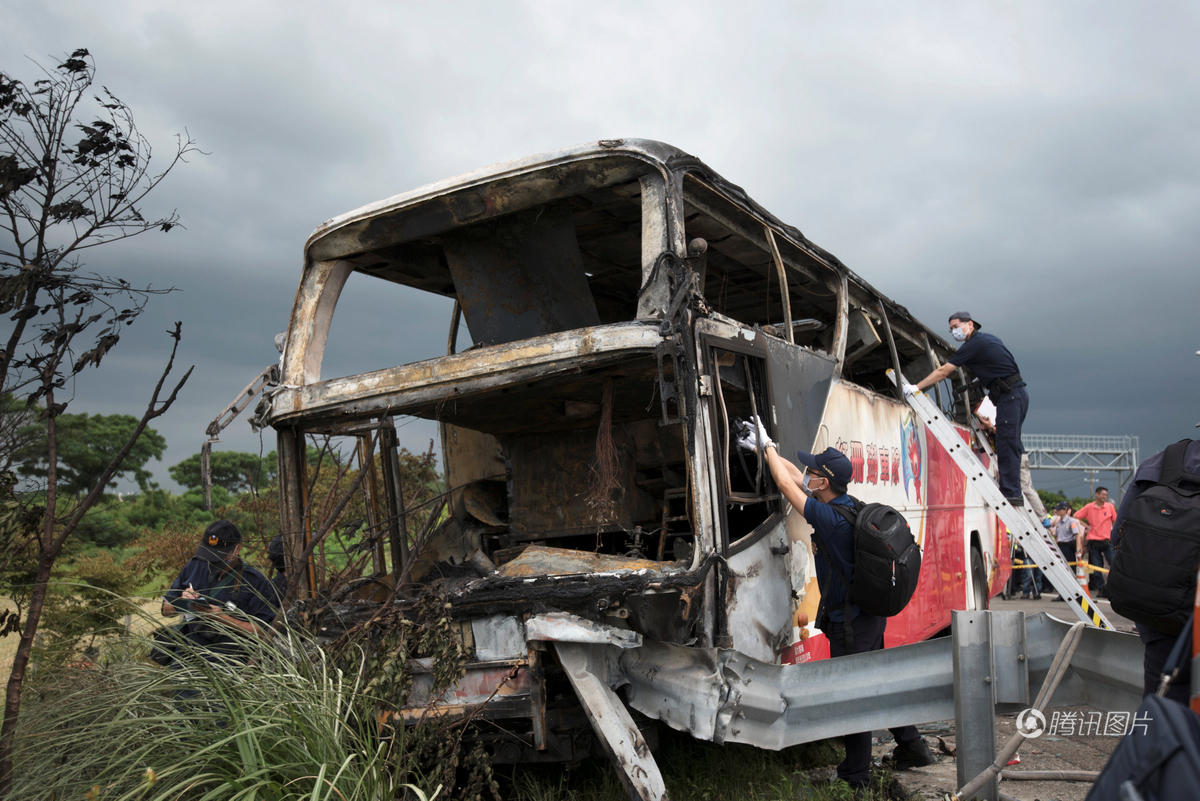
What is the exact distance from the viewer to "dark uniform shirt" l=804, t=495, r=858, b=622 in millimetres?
4672

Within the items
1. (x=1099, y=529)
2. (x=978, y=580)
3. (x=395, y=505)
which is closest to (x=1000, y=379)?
(x=978, y=580)

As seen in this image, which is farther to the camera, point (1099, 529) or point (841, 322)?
point (1099, 529)

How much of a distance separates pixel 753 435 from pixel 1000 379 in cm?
396

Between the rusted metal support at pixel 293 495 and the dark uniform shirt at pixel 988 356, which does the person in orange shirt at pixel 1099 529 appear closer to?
the dark uniform shirt at pixel 988 356

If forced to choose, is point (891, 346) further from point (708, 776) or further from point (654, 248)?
point (708, 776)

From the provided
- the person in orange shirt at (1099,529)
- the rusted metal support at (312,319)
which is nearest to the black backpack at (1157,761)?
the rusted metal support at (312,319)

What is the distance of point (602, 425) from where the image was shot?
16.1 ft

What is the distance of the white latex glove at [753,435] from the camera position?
4.86 m

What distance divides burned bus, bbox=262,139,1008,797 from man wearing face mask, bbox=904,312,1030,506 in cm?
88

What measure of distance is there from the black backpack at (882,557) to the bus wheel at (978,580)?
576 cm

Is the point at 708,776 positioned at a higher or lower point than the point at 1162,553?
lower

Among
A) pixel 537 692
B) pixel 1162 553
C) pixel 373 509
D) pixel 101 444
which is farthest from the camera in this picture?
pixel 101 444

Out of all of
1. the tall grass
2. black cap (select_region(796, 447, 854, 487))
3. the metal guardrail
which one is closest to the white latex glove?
black cap (select_region(796, 447, 854, 487))

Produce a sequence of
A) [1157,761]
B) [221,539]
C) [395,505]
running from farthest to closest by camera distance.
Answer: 1. [395,505]
2. [221,539]
3. [1157,761]
